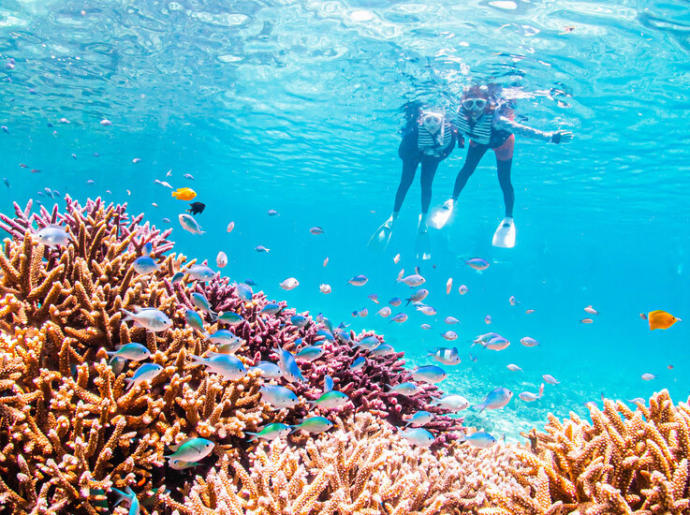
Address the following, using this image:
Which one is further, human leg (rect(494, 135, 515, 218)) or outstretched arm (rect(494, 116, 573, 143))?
human leg (rect(494, 135, 515, 218))

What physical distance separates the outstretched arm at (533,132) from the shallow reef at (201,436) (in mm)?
9261

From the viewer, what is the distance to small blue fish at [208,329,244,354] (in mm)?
3627

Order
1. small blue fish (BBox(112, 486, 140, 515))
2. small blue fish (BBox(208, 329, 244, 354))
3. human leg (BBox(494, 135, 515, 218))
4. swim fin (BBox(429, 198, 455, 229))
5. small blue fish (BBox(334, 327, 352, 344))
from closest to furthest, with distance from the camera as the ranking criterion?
small blue fish (BBox(112, 486, 140, 515)) < small blue fish (BBox(208, 329, 244, 354)) < small blue fish (BBox(334, 327, 352, 344)) < human leg (BBox(494, 135, 515, 218)) < swim fin (BBox(429, 198, 455, 229))

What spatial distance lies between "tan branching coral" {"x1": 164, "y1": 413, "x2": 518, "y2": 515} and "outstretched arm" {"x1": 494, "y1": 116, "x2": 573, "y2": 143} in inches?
394

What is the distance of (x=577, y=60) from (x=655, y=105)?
19.8 ft

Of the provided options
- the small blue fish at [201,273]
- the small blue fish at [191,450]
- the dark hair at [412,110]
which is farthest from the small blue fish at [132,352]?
the dark hair at [412,110]

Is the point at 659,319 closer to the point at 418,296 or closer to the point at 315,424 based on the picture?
the point at 418,296

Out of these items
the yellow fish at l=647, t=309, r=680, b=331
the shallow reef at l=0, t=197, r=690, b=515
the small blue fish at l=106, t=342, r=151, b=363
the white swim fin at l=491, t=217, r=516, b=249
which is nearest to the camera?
the shallow reef at l=0, t=197, r=690, b=515

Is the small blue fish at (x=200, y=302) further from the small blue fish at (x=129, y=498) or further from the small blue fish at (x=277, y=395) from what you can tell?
the small blue fish at (x=129, y=498)

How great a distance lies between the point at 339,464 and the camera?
2.93m

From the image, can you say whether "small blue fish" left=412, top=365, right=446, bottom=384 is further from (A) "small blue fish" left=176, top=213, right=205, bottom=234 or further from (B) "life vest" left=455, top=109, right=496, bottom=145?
(B) "life vest" left=455, top=109, right=496, bottom=145

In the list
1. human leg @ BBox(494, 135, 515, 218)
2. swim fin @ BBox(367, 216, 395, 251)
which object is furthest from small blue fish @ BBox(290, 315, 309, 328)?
human leg @ BBox(494, 135, 515, 218)

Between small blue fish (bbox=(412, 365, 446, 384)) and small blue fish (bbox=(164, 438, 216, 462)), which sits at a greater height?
small blue fish (bbox=(412, 365, 446, 384))

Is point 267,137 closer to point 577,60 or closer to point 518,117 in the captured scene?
point 518,117
